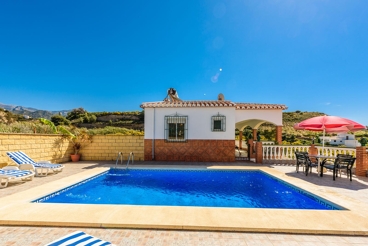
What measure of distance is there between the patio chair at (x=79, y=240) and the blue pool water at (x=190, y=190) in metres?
2.82

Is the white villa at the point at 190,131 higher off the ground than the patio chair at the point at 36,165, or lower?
higher

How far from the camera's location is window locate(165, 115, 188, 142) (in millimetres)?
13656

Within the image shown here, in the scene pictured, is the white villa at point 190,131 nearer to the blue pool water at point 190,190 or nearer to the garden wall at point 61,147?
the garden wall at point 61,147

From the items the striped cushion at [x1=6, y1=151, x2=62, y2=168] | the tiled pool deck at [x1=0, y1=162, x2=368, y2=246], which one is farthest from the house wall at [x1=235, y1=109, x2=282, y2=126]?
the striped cushion at [x1=6, y1=151, x2=62, y2=168]

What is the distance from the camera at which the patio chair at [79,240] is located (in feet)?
10.9

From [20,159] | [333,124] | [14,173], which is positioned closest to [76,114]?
[20,159]

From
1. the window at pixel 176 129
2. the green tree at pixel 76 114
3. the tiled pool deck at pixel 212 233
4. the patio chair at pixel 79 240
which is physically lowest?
the tiled pool deck at pixel 212 233

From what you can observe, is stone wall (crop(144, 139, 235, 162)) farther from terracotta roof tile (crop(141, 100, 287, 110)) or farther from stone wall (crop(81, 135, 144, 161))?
terracotta roof tile (crop(141, 100, 287, 110))

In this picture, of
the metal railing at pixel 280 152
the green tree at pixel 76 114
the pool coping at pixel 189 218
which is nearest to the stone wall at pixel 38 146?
the pool coping at pixel 189 218

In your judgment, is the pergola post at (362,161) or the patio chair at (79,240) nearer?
the patio chair at (79,240)

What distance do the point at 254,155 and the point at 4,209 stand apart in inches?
528

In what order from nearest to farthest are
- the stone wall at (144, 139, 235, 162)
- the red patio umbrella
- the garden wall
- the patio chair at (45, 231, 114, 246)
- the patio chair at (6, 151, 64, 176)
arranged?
the patio chair at (45, 231, 114, 246) < the patio chair at (6, 151, 64, 176) < the red patio umbrella < the garden wall < the stone wall at (144, 139, 235, 162)

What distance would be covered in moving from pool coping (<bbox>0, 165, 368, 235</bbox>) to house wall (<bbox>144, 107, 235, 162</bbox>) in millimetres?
8127

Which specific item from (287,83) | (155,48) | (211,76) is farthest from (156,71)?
(287,83)
